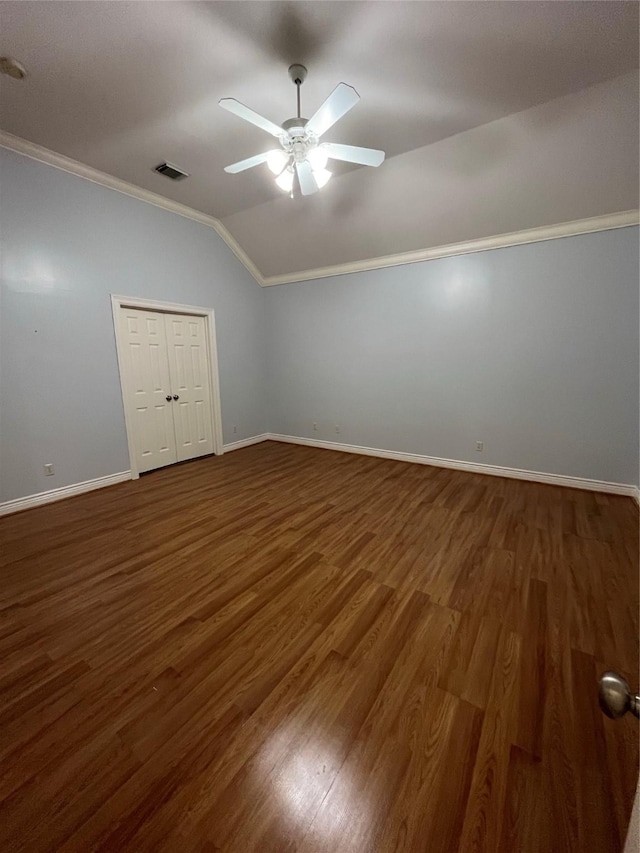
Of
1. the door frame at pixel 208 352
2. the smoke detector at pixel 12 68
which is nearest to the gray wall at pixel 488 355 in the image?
the door frame at pixel 208 352

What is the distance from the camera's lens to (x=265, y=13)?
176cm

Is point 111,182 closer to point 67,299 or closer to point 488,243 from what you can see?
point 67,299

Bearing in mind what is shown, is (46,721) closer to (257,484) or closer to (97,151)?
(257,484)

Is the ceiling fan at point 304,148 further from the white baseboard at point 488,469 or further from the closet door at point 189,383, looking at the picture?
the white baseboard at point 488,469

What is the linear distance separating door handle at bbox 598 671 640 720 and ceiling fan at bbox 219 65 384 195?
2.40 m

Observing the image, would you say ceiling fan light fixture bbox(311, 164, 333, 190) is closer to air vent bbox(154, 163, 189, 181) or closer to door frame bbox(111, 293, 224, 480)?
air vent bbox(154, 163, 189, 181)

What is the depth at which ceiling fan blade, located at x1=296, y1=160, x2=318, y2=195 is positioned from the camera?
2230mm

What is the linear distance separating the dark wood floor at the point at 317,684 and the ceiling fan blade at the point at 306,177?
2661 mm

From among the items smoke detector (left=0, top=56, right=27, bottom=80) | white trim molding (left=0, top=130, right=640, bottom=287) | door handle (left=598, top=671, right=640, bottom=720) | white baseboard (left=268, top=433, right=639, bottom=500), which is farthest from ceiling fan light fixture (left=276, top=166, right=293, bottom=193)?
white baseboard (left=268, top=433, right=639, bottom=500)

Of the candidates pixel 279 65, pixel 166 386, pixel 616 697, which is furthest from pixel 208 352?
pixel 616 697

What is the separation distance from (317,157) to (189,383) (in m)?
3.19

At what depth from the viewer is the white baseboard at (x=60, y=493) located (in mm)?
3042

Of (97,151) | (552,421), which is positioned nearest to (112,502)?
(97,151)

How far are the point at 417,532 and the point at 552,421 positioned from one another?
2.17m
